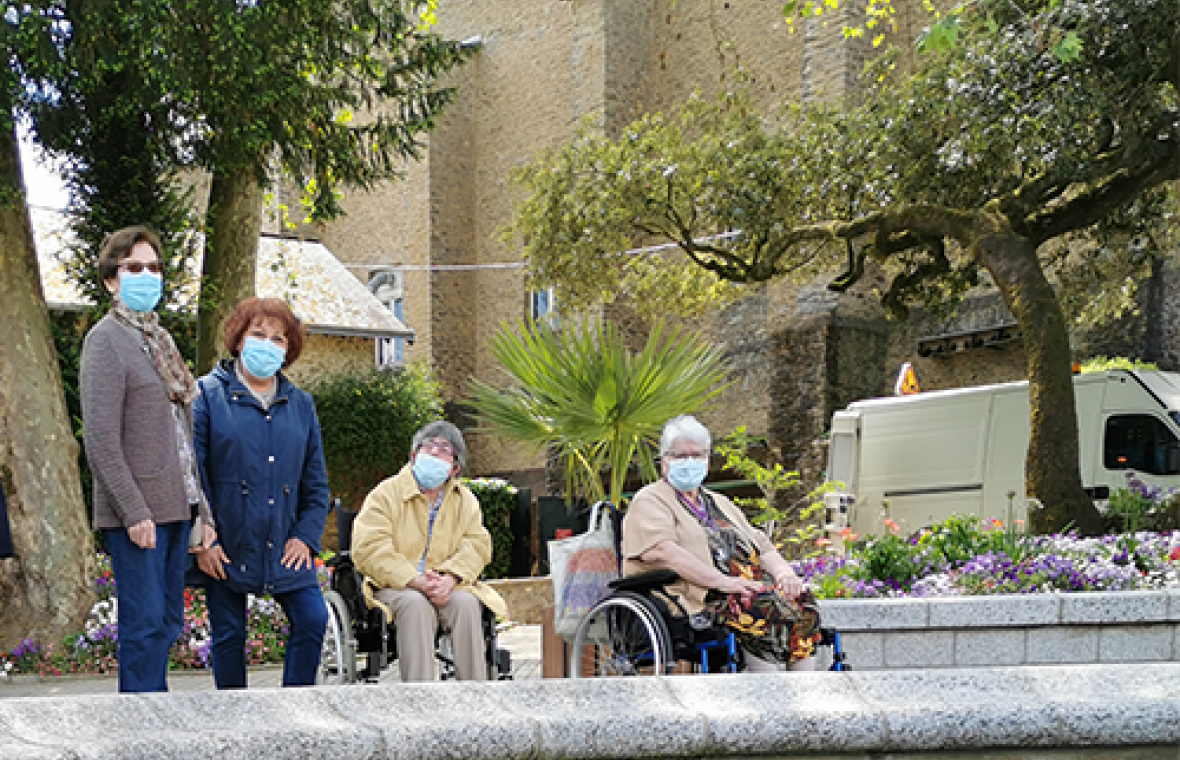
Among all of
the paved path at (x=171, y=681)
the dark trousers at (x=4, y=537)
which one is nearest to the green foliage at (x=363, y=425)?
the paved path at (x=171, y=681)

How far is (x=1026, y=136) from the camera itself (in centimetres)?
1239

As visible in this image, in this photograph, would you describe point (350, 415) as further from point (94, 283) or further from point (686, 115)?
point (94, 283)

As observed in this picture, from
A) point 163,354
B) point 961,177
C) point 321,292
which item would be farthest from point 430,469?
point 321,292

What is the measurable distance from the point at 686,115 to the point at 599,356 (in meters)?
5.76

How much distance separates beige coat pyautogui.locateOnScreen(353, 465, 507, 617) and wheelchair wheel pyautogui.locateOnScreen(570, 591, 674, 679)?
386 mm

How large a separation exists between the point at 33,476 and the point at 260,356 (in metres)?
5.27

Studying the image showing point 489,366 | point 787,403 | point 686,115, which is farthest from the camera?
point 489,366

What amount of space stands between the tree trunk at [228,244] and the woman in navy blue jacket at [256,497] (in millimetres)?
6236

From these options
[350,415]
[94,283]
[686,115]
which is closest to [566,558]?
[94,283]

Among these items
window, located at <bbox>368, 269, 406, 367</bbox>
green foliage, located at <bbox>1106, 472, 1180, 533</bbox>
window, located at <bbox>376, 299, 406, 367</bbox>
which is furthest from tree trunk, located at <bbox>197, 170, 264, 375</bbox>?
window, located at <bbox>368, 269, 406, 367</bbox>

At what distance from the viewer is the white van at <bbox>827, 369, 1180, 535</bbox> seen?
14.0m

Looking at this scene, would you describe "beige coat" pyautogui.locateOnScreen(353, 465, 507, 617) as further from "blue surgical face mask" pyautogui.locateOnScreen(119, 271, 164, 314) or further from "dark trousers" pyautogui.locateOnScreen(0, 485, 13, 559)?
"dark trousers" pyautogui.locateOnScreen(0, 485, 13, 559)

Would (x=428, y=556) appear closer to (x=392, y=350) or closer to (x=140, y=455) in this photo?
(x=140, y=455)

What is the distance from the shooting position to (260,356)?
508 cm
